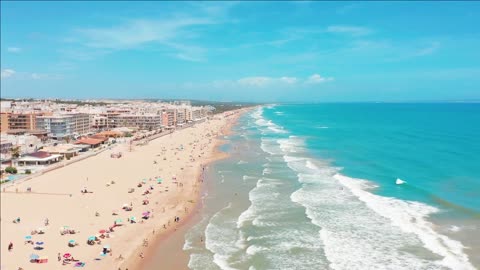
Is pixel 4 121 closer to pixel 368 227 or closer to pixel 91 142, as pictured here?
pixel 91 142

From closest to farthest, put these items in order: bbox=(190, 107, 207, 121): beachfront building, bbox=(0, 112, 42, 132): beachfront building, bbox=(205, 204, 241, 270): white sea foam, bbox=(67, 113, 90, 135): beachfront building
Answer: bbox=(205, 204, 241, 270): white sea foam < bbox=(0, 112, 42, 132): beachfront building < bbox=(67, 113, 90, 135): beachfront building < bbox=(190, 107, 207, 121): beachfront building

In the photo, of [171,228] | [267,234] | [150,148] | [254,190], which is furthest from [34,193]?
[150,148]

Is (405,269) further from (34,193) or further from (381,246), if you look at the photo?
(34,193)

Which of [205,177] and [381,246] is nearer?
[381,246]

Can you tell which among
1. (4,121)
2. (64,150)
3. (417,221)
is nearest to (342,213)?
(417,221)

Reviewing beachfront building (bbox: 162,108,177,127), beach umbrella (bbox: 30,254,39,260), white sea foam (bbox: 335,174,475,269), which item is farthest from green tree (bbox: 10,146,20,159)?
beachfront building (bbox: 162,108,177,127)

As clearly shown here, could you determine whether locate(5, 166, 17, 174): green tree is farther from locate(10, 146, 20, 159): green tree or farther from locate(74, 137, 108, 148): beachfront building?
locate(74, 137, 108, 148): beachfront building
